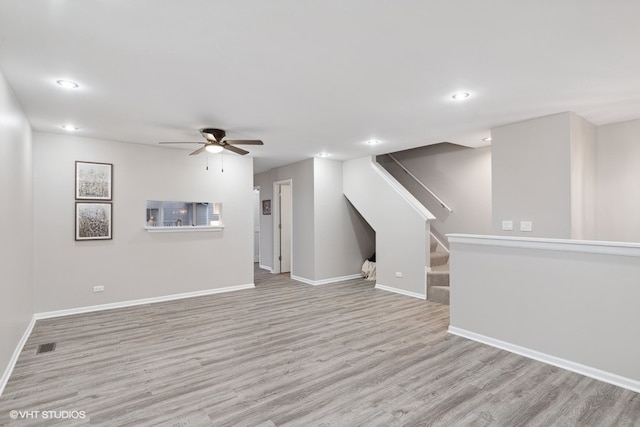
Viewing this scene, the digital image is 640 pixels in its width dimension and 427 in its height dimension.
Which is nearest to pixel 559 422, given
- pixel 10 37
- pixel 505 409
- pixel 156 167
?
pixel 505 409

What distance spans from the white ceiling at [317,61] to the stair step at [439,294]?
2.56 metres

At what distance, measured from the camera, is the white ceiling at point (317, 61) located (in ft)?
6.18

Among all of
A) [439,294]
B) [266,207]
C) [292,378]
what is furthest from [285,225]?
[292,378]

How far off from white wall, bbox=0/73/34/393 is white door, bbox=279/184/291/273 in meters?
4.67

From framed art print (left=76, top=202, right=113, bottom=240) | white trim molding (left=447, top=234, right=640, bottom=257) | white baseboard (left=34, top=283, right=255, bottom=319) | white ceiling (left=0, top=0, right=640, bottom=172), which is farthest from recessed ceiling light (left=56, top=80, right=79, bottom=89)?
white trim molding (left=447, top=234, right=640, bottom=257)

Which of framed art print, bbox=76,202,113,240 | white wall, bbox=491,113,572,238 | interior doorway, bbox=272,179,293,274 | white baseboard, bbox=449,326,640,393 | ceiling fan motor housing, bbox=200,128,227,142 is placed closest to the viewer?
white baseboard, bbox=449,326,640,393

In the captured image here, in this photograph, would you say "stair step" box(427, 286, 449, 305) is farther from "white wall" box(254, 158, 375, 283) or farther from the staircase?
"white wall" box(254, 158, 375, 283)

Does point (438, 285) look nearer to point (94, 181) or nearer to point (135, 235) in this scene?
point (135, 235)

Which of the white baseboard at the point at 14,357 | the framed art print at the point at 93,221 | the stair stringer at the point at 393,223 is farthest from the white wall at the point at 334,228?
the white baseboard at the point at 14,357

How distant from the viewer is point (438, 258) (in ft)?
19.7

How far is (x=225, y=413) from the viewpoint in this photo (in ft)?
7.51

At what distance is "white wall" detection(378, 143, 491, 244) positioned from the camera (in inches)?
231

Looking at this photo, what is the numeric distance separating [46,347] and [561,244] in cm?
526

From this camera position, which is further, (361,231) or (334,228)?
(361,231)
